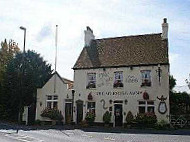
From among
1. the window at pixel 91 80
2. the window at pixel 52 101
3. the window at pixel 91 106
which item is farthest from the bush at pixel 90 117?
the window at pixel 52 101

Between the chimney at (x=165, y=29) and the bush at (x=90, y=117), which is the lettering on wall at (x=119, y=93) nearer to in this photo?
the bush at (x=90, y=117)

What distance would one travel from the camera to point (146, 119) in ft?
90.3

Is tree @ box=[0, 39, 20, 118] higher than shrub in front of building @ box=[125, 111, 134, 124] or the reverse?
higher

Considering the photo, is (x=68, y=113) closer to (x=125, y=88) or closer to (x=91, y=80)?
(x=91, y=80)

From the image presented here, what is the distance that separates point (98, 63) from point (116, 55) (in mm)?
2029

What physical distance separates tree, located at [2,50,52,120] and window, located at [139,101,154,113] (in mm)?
11925

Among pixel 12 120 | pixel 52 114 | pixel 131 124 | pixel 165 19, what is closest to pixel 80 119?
pixel 52 114

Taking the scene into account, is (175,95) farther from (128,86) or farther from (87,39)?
(87,39)

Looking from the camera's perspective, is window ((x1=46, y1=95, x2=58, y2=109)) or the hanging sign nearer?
the hanging sign

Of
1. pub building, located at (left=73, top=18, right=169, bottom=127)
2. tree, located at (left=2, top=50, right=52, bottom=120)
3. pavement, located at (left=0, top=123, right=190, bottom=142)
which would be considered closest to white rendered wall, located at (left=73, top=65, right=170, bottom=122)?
A: pub building, located at (left=73, top=18, right=169, bottom=127)

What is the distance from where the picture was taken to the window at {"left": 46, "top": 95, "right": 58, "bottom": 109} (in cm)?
3253

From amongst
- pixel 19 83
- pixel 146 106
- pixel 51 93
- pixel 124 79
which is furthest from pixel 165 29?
pixel 19 83

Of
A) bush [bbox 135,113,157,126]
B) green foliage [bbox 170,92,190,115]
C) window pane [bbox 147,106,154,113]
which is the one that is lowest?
bush [bbox 135,113,157,126]

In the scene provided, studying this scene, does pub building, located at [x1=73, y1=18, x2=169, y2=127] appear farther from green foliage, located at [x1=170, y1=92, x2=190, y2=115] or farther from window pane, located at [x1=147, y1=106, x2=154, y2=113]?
green foliage, located at [x1=170, y1=92, x2=190, y2=115]
